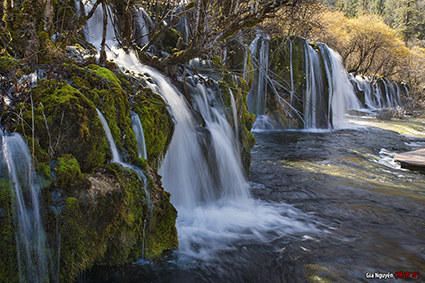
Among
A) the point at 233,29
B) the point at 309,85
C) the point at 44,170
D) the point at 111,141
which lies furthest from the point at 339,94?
the point at 44,170

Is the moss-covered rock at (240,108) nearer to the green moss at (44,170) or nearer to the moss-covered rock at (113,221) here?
the moss-covered rock at (113,221)

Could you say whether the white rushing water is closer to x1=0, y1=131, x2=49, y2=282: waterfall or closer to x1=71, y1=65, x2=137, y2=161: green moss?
x1=71, y1=65, x2=137, y2=161: green moss

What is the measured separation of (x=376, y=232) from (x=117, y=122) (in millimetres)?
3973

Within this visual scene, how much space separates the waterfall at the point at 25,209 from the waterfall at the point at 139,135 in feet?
4.52

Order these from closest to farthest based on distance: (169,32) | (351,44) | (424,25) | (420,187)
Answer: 1. (420,187)
2. (169,32)
3. (351,44)
4. (424,25)

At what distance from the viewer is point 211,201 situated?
5008 mm

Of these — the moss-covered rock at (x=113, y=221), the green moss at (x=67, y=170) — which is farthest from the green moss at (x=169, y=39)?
the green moss at (x=67, y=170)

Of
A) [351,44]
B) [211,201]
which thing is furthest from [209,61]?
[351,44]

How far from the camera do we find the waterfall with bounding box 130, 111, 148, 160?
355cm

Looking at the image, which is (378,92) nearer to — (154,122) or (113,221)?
(154,122)

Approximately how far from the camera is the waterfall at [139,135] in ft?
11.7

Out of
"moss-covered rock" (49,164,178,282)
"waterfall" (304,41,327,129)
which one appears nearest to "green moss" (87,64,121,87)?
"moss-covered rock" (49,164,178,282)

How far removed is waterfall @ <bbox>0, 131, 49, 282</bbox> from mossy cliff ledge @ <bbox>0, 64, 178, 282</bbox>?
0.04m

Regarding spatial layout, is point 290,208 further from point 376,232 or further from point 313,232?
point 376,232
